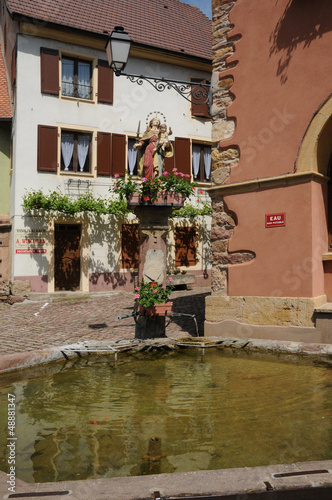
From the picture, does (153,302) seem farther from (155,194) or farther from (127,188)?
(127,188)

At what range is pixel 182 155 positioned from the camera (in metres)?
18.0

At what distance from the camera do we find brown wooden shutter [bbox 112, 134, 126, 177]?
16.7 meters

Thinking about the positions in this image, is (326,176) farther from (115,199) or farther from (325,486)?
(115,199)

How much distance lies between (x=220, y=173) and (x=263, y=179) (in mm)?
899

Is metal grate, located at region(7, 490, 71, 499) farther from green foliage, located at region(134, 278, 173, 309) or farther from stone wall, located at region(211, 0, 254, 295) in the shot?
stone wall, located at region(211, 0, 254, 295)

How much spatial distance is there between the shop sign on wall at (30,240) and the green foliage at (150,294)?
9122mm

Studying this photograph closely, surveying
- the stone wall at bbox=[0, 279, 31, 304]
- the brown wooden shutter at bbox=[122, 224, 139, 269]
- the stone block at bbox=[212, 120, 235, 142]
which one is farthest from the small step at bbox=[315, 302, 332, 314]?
the brown wooden shutter at bbox=[122, 224, 139, 269]

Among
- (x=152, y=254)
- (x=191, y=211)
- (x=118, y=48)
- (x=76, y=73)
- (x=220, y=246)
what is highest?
(x=76, y=73)

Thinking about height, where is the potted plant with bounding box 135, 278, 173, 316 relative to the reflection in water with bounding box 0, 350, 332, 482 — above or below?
above

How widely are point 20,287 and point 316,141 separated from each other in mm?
11268

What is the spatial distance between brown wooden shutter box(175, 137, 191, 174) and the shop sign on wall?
5.90 meters

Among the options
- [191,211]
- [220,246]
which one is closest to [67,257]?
[191,211]

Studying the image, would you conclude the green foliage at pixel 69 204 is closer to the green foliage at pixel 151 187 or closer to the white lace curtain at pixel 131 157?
the white lace curtain at pixel 131 157

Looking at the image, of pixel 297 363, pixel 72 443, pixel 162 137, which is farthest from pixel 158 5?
pixel 72 443
